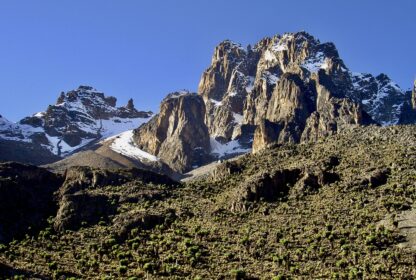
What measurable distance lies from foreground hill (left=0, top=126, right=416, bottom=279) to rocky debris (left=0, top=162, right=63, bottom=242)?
4.61 ft

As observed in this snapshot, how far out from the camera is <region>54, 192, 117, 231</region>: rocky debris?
124562 millimetres

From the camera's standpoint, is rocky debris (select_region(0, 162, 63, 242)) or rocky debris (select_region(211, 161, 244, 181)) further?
rocky debris (select_region(211, 161, 244, 181))

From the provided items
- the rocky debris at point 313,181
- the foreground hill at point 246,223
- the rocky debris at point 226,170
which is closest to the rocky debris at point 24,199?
the foreground hill at point 246,223

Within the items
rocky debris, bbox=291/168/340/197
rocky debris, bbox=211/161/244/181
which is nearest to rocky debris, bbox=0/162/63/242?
rocky debris, bbox=211/161/244/181

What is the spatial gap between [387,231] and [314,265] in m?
15.7

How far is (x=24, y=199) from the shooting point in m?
139

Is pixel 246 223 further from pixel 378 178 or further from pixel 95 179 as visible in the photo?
pixel 95 179

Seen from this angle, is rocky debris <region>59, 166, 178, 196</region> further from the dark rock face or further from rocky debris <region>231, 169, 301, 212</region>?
rocky debris <region>231, 169, 301, 212</region>

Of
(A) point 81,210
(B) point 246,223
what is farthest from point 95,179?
(B) point 246,223

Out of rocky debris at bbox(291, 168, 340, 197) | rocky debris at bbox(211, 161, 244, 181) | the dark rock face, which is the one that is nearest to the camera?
the dark rock face

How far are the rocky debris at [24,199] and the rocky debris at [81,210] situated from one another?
4596mm

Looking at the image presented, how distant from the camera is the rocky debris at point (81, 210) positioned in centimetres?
12456

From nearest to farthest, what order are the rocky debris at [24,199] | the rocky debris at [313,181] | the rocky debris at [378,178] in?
the rocky debris at [378,178] < the rocky debris at [24,199] < the rocky debris at [313,181]

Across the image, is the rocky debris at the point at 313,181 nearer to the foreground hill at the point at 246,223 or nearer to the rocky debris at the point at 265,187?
the foreground hill at the point at 246,223
